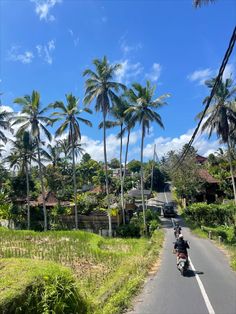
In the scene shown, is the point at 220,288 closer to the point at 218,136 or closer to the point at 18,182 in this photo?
the point at 218,136

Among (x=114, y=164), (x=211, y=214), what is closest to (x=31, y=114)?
(x=211, y=214)

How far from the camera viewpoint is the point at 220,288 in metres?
11.1

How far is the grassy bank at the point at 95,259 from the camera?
33.3 feet

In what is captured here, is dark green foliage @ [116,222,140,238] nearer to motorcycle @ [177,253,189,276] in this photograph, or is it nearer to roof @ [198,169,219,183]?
roof @ [198,169,219,183]

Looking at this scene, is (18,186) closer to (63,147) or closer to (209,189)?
(63,147)

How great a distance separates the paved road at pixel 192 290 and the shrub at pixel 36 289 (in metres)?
2.19

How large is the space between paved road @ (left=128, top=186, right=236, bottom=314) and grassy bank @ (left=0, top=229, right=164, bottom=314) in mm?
587

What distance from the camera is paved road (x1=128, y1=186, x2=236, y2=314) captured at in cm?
912

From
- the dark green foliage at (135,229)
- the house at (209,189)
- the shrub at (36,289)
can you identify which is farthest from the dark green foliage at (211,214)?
the shrub at (36,289)

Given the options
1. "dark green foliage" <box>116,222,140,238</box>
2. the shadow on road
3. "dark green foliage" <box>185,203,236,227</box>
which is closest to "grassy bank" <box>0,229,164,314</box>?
the shadow on road

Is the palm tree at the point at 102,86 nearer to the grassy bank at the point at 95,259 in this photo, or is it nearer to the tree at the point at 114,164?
the grassy bank at the point at 95,259

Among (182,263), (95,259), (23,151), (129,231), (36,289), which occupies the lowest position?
(95,259)

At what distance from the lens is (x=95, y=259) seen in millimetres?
18781

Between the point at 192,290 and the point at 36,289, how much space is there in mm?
5653
